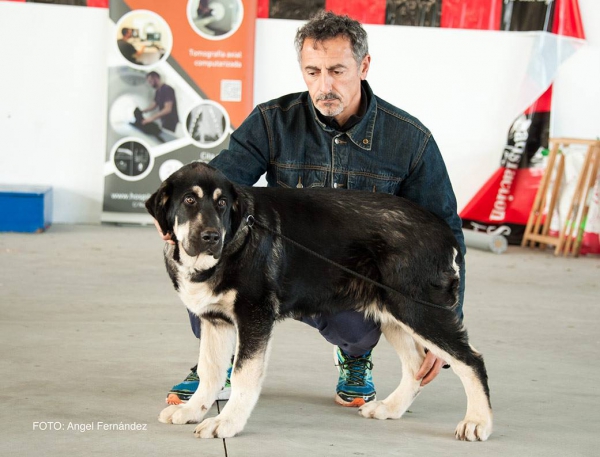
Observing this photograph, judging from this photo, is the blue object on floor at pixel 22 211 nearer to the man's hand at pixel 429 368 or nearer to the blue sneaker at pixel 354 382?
the blue sneaker at pixel 354 382

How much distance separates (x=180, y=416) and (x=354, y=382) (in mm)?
767

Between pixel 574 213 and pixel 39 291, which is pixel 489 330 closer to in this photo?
pixel 39 291

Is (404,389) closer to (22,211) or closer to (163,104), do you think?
(22,211)

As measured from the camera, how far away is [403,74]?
9.20 m

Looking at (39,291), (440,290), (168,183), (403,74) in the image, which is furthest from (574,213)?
(168,183)

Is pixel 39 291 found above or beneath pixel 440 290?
beneath

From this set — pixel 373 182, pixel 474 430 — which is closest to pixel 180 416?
pixel 474 430

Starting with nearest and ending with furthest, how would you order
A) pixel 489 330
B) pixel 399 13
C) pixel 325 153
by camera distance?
1. pixel 325 153
2. pixel 489 330
3. pixel 399 13

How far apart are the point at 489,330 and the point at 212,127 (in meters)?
4.47

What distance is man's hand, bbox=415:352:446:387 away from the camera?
10.8 ft

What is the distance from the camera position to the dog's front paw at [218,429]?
2.99 meters

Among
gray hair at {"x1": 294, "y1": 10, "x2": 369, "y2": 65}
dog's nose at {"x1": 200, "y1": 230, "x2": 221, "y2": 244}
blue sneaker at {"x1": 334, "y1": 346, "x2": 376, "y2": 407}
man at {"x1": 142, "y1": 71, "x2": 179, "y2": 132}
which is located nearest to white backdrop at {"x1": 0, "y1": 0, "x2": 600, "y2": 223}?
man at {"x1": 142, "y1": 71, "x2": 179, "y2": 132}

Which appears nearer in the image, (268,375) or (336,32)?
(336,32)

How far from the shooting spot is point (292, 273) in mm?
3129
